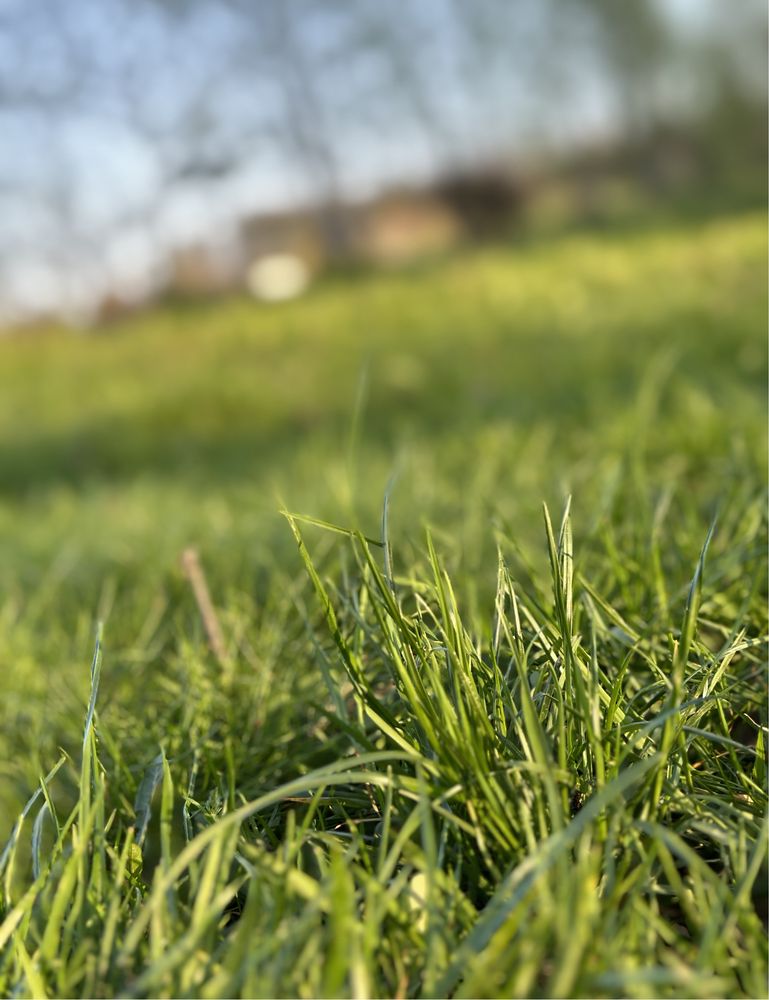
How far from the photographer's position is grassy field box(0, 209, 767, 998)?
22.3 inches

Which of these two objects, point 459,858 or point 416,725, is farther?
point 416,725

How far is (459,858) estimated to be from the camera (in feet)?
2.10

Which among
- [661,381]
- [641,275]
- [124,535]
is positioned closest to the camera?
[124,535]

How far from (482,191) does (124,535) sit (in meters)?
4.92

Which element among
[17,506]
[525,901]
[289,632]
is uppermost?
[525,901]

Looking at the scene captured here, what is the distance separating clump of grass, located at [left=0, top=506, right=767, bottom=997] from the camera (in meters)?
0.54

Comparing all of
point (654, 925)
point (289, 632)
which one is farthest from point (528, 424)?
point (654, 925)

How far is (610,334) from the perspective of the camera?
407cm

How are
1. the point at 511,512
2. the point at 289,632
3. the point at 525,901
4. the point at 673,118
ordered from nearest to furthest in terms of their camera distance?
1. the point at 525,901
2. the point at 289,632
3. the point at 511,512
4. the point at 673,118

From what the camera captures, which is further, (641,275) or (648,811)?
(641,275)

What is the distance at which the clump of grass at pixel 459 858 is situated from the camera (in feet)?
1.78

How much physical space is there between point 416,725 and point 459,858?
132mm

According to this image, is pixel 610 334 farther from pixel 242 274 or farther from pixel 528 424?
pixel 242 274

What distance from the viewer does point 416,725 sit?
0.75 m
